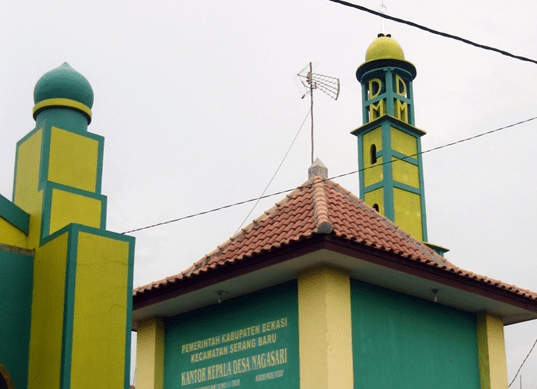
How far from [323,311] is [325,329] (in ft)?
0.72

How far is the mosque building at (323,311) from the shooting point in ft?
33.3

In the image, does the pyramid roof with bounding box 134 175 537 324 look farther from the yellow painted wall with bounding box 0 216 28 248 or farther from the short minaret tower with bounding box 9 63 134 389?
the yellow painted wall with bounding box 0 216 28 248

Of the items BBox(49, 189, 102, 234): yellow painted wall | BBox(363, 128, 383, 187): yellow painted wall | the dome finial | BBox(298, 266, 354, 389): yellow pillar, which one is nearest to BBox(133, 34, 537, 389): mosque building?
BBox(298, 266, 354, 389): yellow pillar

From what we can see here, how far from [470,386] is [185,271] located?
13.6 ft

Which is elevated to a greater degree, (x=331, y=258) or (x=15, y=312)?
(x=331, y=258)

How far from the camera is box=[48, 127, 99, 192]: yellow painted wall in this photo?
7.76 metres

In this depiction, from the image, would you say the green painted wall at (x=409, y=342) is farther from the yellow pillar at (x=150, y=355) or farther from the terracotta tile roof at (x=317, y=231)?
the yellow pillar at (x=150, y=355)

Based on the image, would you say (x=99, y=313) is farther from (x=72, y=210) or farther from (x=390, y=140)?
(x=390, y=140)

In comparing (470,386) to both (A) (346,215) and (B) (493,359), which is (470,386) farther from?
(A) (346,215)

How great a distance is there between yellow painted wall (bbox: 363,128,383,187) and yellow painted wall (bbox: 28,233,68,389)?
17.2m

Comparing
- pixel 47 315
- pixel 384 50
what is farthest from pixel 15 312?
pixel 384 50

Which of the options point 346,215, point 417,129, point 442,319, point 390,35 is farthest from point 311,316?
point 390,35

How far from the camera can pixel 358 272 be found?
10539 millimetres

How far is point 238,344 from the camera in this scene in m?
11.2
